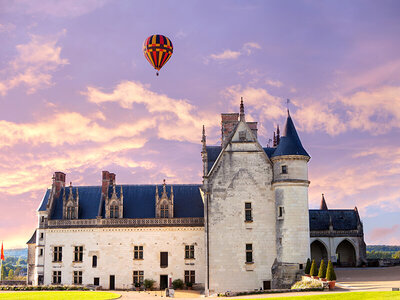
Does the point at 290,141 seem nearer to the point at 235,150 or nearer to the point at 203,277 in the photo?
the point at 235,150

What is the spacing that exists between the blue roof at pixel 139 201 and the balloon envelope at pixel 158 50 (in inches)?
544

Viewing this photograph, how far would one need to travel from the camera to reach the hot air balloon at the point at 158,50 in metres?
47.6

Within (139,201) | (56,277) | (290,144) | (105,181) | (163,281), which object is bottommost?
(163,281)

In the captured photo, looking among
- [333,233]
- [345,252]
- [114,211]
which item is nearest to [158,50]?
[114,211]

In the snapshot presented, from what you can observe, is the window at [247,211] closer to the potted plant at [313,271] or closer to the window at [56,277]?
the potted plant at [313,271]

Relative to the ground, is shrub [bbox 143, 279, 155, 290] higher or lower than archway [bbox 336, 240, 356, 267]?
lower

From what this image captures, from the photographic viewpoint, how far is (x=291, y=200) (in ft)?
137

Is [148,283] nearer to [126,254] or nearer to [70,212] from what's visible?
[126,254]

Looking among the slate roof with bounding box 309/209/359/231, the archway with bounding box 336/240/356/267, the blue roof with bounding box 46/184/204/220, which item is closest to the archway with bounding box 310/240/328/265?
the archway with bounding box 336/240/356/267

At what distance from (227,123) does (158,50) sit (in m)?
10.4

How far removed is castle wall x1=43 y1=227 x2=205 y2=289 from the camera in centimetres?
4722

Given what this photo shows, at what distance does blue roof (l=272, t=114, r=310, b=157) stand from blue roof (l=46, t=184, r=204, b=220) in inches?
465

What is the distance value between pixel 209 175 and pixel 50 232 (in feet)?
61.4

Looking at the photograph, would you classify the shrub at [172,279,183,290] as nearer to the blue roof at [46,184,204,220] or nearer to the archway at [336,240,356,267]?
the blue roof at [46,184,204,220]
